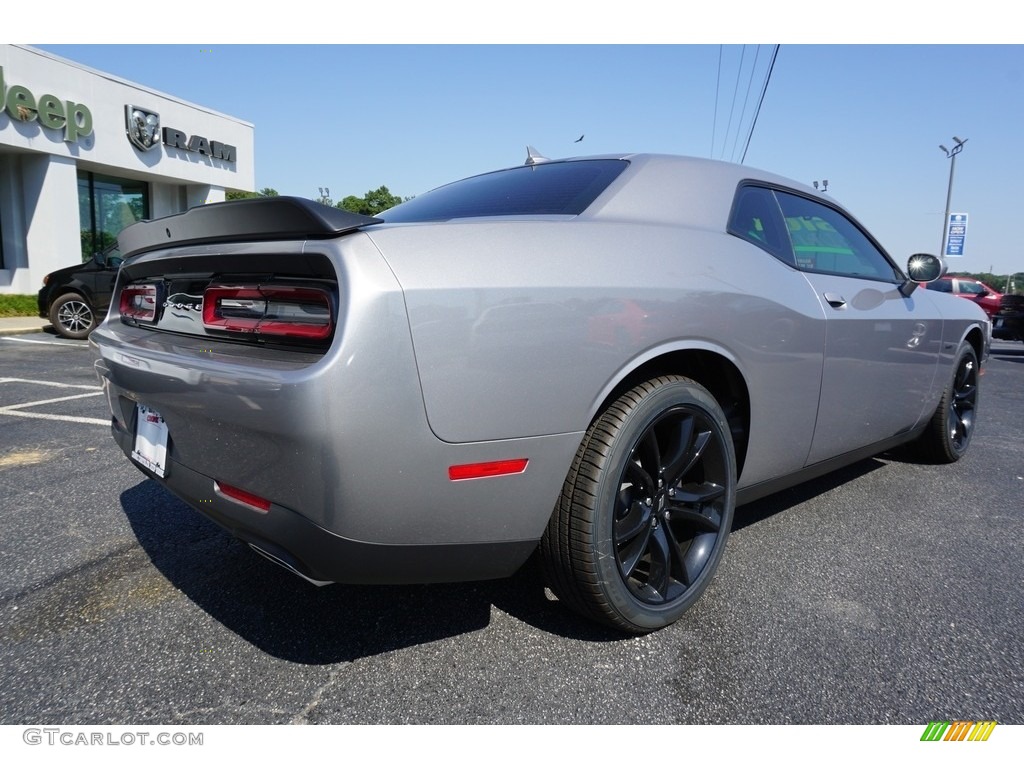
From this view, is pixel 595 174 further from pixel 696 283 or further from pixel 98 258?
pixel 98 258

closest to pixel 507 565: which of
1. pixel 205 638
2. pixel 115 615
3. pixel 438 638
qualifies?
Result: pixel 438 638

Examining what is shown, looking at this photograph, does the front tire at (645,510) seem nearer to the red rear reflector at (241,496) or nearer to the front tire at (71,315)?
the red rear reflector at (241,496)

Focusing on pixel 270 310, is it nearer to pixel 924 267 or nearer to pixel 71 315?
pixel 924 267

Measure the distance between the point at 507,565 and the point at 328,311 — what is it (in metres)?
0.81

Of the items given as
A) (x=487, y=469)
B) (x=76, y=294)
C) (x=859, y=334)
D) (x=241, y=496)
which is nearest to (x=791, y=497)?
(x=859, y=334)

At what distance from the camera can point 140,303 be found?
2297 millimetres

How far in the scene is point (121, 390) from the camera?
212 centimetres

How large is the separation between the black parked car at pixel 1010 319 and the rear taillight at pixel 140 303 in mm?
14810

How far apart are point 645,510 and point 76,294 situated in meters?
10.5

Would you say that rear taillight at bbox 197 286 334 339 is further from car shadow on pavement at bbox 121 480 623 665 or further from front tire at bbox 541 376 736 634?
car shadow on pavement at bbox 121 480 623 665

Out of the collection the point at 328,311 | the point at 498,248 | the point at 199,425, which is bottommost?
the point at 199,425

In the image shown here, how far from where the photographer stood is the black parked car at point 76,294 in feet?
32.6

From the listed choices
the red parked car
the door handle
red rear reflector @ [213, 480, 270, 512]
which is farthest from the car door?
the red parked car

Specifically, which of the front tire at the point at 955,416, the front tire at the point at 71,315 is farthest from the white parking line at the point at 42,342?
the front tire at the point at 955,416
